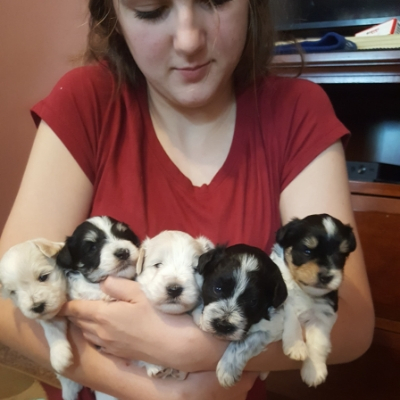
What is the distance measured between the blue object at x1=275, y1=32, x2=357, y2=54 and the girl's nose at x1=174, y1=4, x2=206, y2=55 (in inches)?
25.8

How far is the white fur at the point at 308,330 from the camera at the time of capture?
887 millimetres

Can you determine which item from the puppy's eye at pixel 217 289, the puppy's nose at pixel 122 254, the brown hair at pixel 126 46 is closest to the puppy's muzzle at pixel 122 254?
the puppy's nose at pixel 122 254

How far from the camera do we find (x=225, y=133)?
4.29ft

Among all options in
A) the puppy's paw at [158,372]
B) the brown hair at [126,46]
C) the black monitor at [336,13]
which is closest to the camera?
the puppy's paw at [158,372]

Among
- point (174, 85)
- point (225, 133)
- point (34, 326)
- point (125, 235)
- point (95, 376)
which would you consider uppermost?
point (174, 85)

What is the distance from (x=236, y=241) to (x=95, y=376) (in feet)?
1.62

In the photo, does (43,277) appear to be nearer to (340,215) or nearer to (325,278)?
(325,278)

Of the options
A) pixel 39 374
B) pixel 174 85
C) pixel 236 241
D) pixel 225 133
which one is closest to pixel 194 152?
pixel 225 133

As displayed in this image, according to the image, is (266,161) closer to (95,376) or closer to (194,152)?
(194,152)

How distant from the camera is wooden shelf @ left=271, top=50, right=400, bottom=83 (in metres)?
1.44

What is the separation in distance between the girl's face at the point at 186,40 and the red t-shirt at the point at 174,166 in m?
0.18

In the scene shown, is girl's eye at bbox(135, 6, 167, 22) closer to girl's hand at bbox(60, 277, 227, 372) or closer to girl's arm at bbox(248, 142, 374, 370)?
girl's arm at bbox(248, 142, 374, 370)

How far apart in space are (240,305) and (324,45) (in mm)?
1197

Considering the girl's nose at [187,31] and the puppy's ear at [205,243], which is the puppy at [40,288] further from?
the girl's nose at [187,31]
